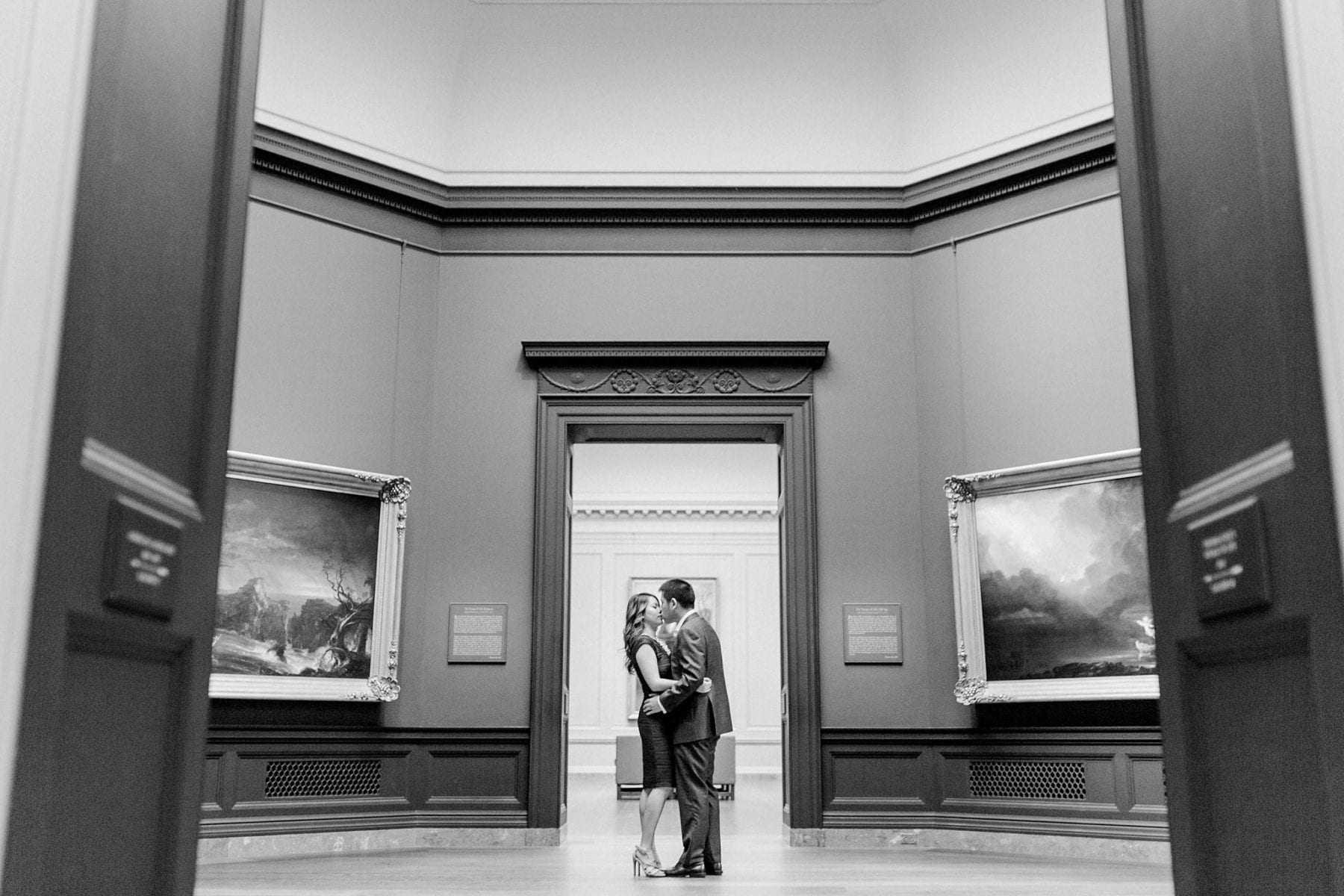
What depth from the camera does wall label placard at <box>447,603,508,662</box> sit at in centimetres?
934

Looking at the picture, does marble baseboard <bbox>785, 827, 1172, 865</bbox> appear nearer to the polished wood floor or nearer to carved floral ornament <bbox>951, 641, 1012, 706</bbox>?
the polished wood floor

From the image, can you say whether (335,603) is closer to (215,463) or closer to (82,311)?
(215,463)

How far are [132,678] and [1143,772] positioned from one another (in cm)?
783

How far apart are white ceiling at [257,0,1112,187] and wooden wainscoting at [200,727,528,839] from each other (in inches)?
184

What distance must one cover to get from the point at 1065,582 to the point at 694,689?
10.9 feet

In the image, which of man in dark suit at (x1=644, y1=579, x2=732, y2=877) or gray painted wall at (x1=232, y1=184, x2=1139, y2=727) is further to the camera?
gray painted wall at (x1=232, y1=184, x2=1139, y2=727)

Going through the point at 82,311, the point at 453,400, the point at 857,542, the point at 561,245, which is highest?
the point at 561,245

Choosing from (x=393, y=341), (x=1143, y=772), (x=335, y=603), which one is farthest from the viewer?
(x=393, y=341)

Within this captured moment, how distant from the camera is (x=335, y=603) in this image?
8867 mm

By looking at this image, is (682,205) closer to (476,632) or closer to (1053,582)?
(476,632)

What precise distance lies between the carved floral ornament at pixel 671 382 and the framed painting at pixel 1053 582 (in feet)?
5.73

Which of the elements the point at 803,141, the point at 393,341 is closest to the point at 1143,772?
the point at 803,141

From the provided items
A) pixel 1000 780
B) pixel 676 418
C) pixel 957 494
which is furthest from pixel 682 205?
pixel 1000 780

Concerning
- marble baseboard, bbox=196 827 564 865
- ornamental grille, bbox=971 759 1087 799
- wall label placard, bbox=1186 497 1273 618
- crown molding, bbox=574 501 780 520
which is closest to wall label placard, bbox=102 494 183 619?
wall label placard, bbox=1186 497 1273 618
